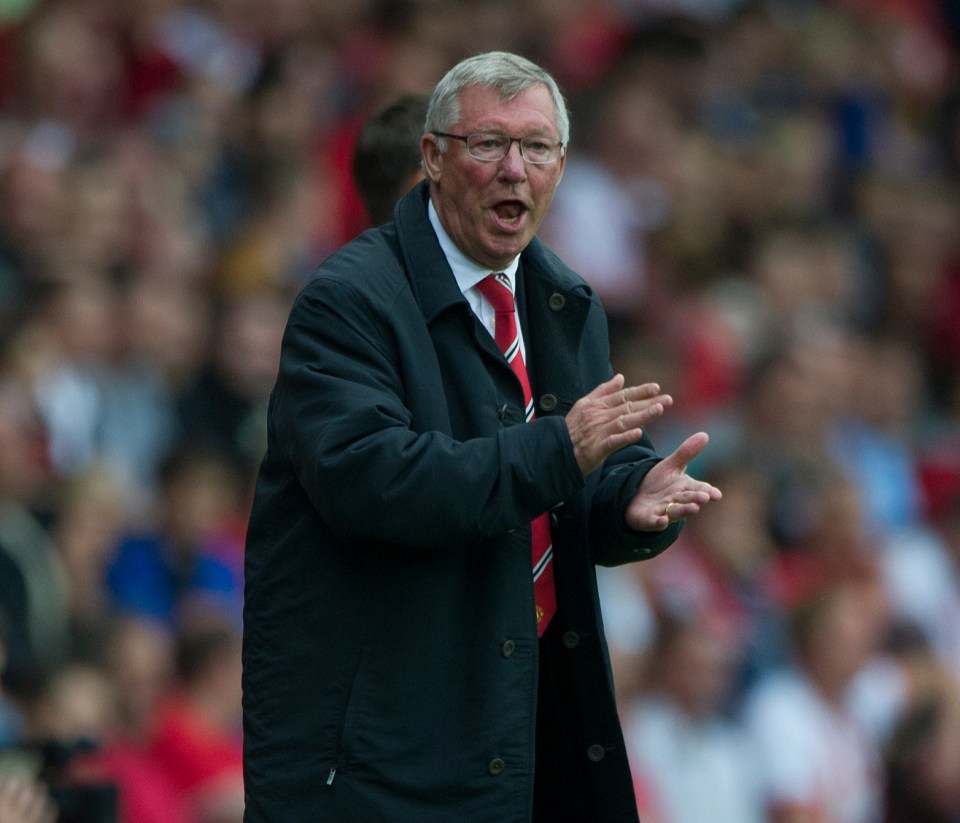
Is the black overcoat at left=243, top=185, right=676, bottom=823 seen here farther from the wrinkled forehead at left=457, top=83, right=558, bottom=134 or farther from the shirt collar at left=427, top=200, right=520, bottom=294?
the wrinkled forehead at left=457, top=83, right=558, bottom=134

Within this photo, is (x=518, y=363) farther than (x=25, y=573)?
No

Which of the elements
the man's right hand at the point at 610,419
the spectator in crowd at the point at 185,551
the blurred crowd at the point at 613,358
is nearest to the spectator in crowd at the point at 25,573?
the blurred crowd at the point at 613,358

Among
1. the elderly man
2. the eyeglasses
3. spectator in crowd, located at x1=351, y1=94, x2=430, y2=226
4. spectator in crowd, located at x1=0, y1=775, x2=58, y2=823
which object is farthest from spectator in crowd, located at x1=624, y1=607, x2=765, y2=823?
the eyeglasses

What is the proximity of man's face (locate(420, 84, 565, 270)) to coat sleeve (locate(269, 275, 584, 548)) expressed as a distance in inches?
10.5

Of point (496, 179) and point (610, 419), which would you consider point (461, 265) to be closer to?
point (496, 179)

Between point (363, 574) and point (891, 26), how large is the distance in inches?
407

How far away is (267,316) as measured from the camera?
7848 mm

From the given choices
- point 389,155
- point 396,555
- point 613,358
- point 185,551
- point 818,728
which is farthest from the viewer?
point 613,358

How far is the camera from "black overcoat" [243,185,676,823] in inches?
134

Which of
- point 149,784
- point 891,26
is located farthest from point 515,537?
point 891,26

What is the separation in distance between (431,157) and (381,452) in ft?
2.25

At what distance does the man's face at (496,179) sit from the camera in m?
3.64

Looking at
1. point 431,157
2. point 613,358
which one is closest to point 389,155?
point 431,157

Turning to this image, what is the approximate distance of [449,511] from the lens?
3.37 m
